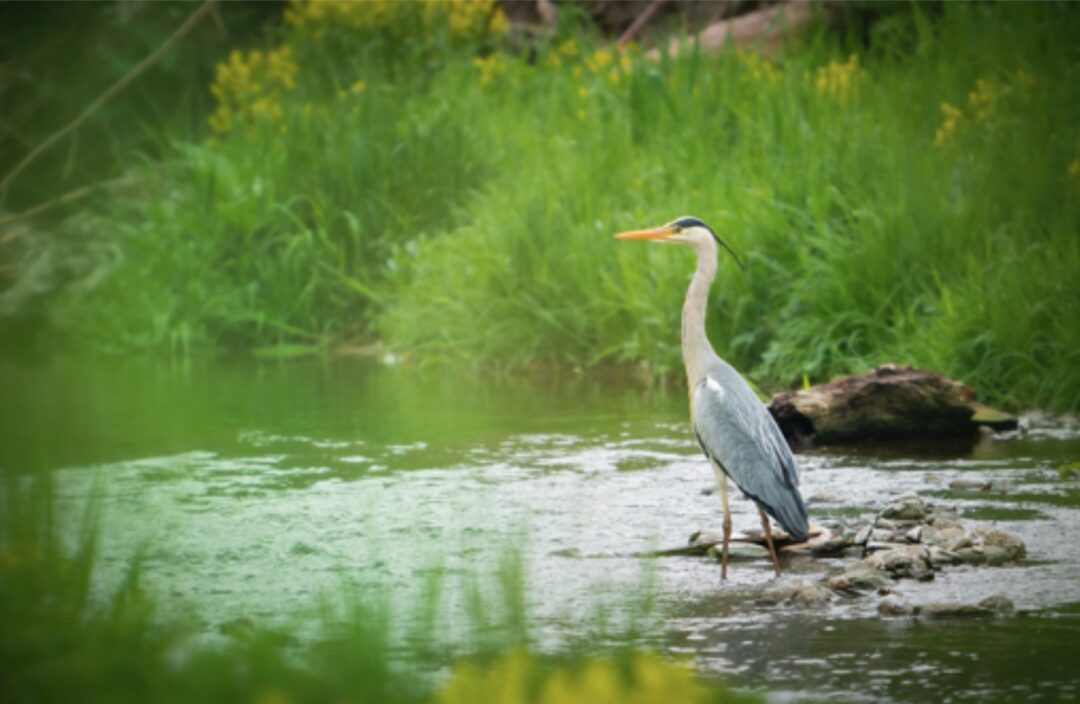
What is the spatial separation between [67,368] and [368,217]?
8.76ft

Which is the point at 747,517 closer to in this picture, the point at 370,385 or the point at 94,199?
the point at 370,385

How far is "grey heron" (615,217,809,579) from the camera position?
596cm

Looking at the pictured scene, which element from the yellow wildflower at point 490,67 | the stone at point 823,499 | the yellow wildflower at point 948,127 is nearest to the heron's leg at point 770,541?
the stone at point 823,499

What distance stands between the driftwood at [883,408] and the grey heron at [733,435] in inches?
66.1

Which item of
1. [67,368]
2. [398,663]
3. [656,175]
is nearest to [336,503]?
[398,663]

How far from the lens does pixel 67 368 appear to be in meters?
12.9

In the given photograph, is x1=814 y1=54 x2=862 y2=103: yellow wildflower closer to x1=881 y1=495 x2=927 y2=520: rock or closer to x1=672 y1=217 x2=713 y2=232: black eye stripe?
x1=672 y1=217 x2=713 y2=232: black eye stripe

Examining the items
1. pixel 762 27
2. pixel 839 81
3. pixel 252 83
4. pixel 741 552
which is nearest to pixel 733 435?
pixel 741 552

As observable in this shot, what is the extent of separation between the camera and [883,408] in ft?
27.8

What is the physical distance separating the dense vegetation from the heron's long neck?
2.62m

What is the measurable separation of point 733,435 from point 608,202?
5.93 meters

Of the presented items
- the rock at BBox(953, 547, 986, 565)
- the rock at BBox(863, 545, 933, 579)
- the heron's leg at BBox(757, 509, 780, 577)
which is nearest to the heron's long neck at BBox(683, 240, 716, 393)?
the heron's leg at BBox(757, 509, 780, 577)

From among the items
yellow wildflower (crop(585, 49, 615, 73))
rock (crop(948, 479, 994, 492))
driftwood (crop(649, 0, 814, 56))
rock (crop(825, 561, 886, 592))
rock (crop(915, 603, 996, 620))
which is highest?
driftwood (crop(649, 0, 814, 56))

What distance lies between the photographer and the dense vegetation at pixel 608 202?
989 centimetres
